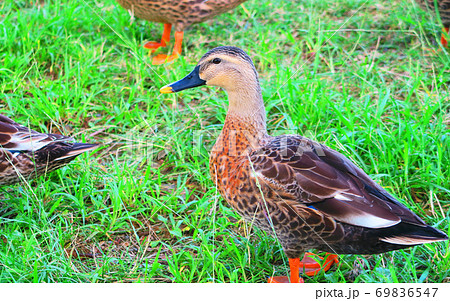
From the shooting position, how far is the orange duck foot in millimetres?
2428

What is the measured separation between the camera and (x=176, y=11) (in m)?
4.07

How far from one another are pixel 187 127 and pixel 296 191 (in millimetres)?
A: 1310

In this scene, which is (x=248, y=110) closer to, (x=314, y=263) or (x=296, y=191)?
(x=296, y=191)

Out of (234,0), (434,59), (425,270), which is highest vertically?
(234,0)

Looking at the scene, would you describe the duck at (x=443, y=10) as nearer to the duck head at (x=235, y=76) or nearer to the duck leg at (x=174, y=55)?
the duck leg at (x=174, y=55)

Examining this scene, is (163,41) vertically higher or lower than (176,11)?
lower

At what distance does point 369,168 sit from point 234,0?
5.81ft

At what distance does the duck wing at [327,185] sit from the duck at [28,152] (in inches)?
39.2

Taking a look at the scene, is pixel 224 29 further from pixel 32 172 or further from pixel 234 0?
pixel 32 172

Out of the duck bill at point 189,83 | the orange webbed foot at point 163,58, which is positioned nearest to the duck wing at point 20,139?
the duck bill at point 189,83

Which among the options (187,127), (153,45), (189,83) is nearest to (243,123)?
(189,83)

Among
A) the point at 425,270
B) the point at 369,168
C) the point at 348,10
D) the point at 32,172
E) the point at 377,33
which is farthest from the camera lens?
the point at 348,10

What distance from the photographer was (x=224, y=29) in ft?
14.8
